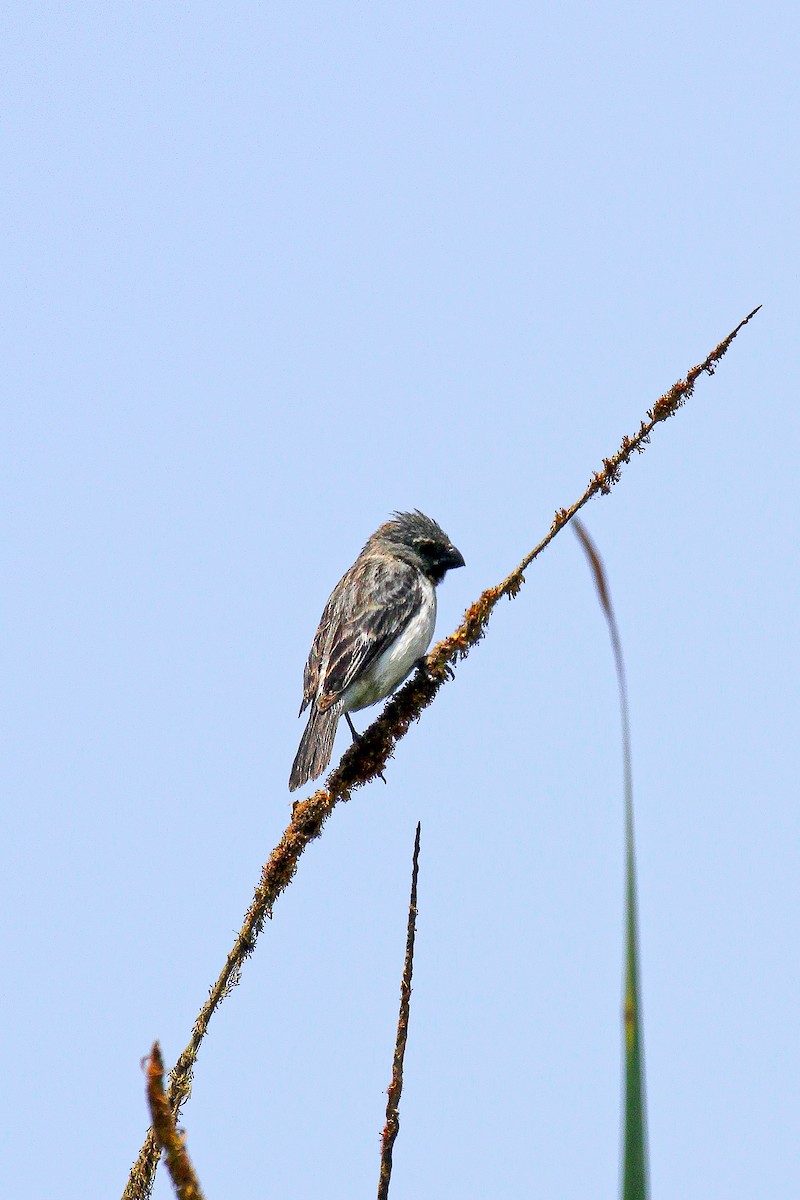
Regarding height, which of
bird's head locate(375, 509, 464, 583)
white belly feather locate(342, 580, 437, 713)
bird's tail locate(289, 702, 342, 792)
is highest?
Answer: bird's head locate(375, 509, 464, 583)

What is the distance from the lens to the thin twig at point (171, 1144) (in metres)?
A: 2.15

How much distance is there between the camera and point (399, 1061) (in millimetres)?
2875

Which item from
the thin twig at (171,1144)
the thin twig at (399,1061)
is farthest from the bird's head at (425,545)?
the thin twig at (171,1144)

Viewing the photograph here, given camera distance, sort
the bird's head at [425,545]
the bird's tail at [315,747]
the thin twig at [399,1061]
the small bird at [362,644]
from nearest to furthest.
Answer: the thin twig at [399,1061]
the bird's tail at [315,747]
the small bird at [362,644]
the bird's head at [425,545]

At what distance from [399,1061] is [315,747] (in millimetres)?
5940

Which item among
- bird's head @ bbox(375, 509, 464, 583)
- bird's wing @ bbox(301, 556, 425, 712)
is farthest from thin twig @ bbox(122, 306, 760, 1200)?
bird's head @ bbox(375, 509, 464, 583)

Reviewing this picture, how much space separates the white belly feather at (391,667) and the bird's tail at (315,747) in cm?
23

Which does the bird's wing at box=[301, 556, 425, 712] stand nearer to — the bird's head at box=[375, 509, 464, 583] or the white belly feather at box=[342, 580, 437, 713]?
the white belly feather at box=[342, 580, 437, 713]

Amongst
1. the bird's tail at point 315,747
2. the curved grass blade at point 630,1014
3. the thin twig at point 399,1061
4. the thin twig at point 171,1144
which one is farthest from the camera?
the bird's tail at point 315,747

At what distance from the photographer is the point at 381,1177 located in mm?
2590

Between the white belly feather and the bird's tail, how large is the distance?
0.76ft

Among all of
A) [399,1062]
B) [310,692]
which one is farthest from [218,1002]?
[310,692]

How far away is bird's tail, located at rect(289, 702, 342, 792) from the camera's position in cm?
849

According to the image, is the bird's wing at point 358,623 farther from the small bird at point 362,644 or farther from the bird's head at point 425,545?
the bird's head at point 425,545
